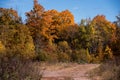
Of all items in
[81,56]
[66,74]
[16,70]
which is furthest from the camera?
[81,56]

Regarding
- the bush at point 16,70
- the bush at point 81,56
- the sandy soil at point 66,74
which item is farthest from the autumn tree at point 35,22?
the bush at point 16,70

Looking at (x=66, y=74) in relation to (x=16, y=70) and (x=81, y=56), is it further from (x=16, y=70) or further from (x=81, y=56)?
(x=81, y=56)

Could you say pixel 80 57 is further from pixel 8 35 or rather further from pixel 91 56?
pixel 8 35

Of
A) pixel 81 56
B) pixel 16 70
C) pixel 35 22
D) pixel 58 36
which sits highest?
pixel 35 22

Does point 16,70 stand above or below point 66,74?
above

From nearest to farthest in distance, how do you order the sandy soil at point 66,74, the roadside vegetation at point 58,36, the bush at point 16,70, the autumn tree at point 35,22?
the bush at point 16,70
the sandy soil at point 66,74
the roadside vegetation at point 58,36
the autumn tree at point 35,22

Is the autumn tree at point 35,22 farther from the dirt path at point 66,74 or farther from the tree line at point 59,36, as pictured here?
the dirt path at point 66,74

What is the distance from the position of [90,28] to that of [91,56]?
539cm

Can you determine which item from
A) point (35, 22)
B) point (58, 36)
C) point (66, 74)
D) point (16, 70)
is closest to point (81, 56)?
point (58, 36)

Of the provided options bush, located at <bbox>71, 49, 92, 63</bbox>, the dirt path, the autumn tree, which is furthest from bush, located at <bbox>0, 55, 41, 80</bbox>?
the autumn tree

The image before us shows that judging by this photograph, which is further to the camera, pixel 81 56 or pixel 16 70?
pixel 81 56

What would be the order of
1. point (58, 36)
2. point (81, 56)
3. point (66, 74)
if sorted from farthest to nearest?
point (58, 36) → point (81, 56) → point (66, 74)

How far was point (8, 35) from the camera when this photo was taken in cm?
4572

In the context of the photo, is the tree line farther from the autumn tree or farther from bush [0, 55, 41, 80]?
bush [0, 55, 41, 80]
